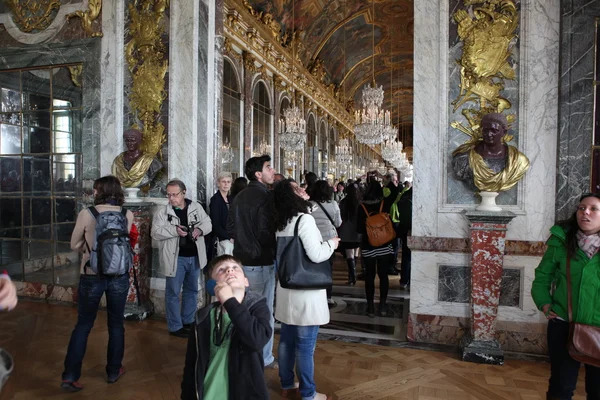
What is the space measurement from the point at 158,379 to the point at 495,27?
4636 millimetres

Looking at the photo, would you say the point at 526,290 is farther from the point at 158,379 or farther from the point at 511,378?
the point at 158,379

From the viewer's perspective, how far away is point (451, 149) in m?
4.55

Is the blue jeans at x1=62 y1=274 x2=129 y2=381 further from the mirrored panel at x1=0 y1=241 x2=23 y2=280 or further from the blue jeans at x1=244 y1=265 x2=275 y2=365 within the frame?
the mirrored panel at x1=0 y1=241 x2=23 y2=280

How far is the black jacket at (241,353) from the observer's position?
183cm

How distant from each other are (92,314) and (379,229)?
10.3 ft

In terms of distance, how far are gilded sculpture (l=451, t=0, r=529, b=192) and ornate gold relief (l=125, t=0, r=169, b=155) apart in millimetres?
3543

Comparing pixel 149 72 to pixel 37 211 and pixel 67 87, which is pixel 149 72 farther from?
pixel 37 211

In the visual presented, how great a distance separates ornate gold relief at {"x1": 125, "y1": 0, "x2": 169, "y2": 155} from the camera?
5516mm

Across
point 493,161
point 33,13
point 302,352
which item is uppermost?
point 33,13

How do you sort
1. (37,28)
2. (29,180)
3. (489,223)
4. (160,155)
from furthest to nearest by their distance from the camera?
1. (29,180)
2. (37,28)
3. (160,155)
4. (489,223)

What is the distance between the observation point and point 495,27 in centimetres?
442

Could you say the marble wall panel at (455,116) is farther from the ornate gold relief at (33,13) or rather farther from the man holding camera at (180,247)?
the ornate gold relief at (33,13)

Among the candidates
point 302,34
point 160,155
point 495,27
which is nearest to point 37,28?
point 160,155

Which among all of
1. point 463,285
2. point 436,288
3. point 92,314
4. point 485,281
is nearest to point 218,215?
point 92,314
